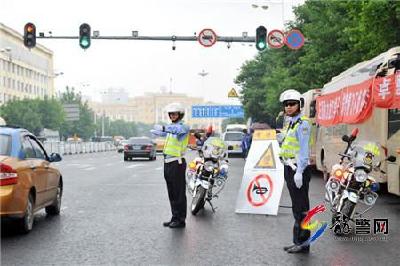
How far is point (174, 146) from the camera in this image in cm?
987

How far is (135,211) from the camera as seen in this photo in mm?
11805

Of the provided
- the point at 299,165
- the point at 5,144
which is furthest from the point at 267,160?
the point at 5,144

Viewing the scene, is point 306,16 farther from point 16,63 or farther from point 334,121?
point 16,63

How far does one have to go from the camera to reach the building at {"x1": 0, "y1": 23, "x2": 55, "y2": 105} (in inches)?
4262

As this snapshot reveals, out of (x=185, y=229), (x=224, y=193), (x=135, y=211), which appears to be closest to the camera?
(x=185, y=229)

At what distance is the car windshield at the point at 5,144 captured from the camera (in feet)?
29.0

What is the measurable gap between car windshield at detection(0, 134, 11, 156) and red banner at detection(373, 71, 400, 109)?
7081 mm

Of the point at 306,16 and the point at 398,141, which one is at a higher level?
the point at 306,16

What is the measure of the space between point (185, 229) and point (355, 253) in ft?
9.26

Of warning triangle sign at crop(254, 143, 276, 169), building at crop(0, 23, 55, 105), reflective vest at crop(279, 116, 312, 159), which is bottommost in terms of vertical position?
warning triangle sign at crop(254, 143, 276, 169)

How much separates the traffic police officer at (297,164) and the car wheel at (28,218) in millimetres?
3643

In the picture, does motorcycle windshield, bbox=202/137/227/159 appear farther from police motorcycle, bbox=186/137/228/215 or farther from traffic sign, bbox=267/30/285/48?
traffic sign, bbox=267/30/285/48

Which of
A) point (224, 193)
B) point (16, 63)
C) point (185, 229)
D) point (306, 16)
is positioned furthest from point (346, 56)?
point (16, 63)

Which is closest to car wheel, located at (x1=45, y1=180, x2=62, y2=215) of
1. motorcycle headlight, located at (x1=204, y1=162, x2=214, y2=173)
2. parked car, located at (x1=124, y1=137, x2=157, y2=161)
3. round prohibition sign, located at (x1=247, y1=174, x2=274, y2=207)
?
motorcycle headlight, located at (x1=204, y1=162, x2=214, y2=173)
